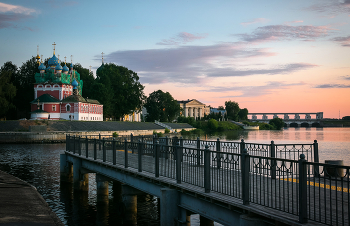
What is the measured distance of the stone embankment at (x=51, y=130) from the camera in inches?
2383

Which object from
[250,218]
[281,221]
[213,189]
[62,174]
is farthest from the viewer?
[62,174]

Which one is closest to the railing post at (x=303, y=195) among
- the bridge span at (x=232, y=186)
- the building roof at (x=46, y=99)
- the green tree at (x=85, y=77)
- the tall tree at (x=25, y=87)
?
the bridge span at (x=232, y=186)

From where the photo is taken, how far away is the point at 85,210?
1566 centimetres

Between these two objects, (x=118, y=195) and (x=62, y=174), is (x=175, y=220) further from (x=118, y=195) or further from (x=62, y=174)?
(x=62, y=174)

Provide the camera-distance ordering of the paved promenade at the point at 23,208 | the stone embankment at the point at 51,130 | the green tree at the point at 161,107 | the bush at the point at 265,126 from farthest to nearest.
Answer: the bush at the point at 265,126 → the green tree at the point at 161,107 → the stone embankment at the point at 51,130 → the paved promenade at the point at 23,208

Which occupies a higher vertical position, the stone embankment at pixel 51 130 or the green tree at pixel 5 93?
the green tree at pixel 5 93

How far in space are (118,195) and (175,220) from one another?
9.42 meters

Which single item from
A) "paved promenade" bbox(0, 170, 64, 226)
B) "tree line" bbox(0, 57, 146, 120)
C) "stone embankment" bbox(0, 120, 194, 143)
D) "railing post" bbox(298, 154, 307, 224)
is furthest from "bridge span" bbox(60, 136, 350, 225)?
"tree line" bbox(0, 57, 146, 120)

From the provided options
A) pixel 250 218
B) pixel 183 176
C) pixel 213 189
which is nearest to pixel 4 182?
pixel 183 176

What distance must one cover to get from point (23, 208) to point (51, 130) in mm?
61098

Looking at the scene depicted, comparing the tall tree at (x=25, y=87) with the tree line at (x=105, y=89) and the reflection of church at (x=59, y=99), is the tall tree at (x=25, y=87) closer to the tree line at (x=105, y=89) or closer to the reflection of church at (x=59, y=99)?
the tree line at (x=105, y=89)

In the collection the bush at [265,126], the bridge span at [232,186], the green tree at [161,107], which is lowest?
the bush at [265,126]

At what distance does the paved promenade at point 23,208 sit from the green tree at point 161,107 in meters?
104

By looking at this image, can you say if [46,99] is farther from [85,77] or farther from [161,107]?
[161,107]
